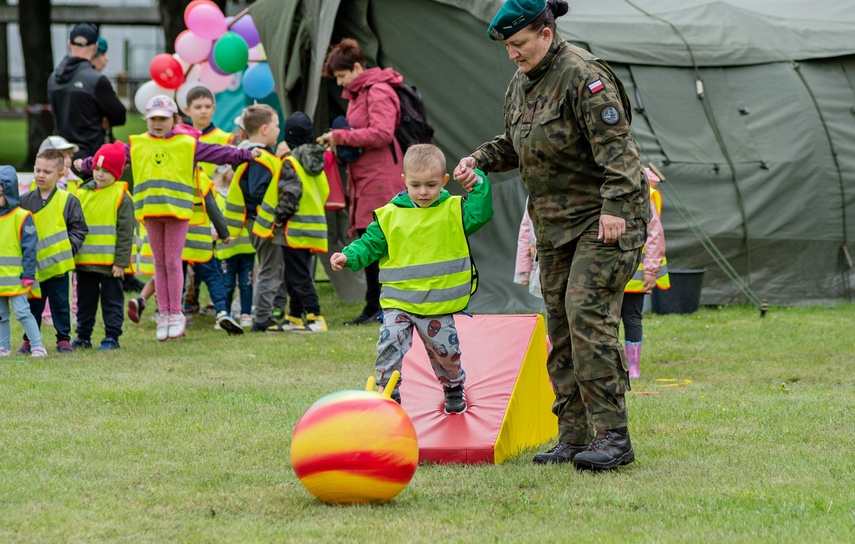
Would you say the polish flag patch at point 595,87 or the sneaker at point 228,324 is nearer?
the polish flag patch at point 595,87

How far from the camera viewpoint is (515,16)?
514 cm

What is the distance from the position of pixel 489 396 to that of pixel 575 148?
4.40 ft

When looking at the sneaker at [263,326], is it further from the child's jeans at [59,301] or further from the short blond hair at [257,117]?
the child's jeans at [59,301]

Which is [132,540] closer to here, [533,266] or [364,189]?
[533,266]

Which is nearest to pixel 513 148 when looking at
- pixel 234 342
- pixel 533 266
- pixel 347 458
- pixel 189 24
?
pixel 347 458

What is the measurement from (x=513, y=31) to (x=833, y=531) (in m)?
2.43

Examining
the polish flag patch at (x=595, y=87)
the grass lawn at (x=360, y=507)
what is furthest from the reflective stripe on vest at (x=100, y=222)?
the polish flag patch at (x=595, y=87)

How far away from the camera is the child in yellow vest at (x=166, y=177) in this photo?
31.3 feet

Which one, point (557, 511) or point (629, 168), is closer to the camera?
point (557, 511)

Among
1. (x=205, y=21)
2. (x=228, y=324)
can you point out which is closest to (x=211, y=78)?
(x=205, y=21)

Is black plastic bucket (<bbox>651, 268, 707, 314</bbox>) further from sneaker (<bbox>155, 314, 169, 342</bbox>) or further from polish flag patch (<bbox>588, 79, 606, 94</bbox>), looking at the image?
polish flag patch (<bbox>588, 79, 606, 94</bbox>)

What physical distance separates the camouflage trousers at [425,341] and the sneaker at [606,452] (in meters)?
0.81

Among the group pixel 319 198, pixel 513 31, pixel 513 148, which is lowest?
pixel 319 198

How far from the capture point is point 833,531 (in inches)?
168
